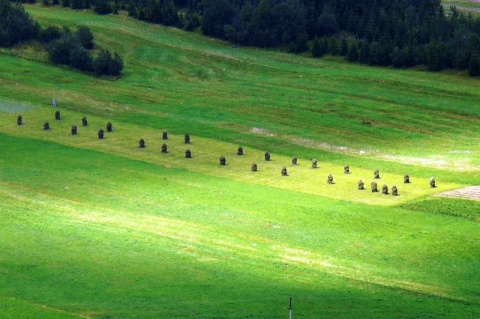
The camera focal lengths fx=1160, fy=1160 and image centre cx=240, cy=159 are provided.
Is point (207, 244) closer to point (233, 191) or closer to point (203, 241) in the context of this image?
point (203, 241)

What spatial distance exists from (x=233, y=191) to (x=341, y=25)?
72.2 metres

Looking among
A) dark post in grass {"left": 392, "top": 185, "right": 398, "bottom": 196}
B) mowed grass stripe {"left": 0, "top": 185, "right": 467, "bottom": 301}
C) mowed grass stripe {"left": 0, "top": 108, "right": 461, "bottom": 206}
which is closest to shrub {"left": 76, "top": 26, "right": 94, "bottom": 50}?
mowed grass stripe {"left": 0, "top": 108, "right": 461, "bottom": 206}

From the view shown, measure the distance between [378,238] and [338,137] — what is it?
121 ft

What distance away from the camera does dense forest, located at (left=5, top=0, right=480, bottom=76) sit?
454 ft

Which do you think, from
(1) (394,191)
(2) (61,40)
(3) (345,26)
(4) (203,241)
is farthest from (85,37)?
(4) (203,241)

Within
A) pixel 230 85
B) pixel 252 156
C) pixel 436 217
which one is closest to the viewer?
pixel 436 217

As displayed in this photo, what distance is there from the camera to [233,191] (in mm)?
85562

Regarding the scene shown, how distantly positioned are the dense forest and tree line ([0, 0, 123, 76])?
18.3m

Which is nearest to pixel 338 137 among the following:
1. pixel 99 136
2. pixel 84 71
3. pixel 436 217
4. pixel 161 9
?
pixel 99 136

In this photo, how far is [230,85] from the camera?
441 ft

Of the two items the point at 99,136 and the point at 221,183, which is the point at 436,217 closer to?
the point at 221,183

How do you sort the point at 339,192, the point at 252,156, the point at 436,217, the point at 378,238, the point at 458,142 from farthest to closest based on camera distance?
1. the point at 458,142
2. the point at 252,156
3. the point at 339,192
4. the point at 436,217
5. the point at 378,238

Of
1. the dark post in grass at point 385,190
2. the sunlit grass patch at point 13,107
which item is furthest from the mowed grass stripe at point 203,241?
the sunlit grass patch at point 13,107

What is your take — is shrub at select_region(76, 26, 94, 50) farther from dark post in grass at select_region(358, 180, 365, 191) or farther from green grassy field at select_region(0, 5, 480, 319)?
dark post in grass at select_region(358, 180, 365, 191)
